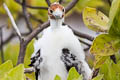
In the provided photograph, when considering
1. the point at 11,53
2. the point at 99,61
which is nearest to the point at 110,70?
the point at 99,61

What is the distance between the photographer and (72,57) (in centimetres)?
112

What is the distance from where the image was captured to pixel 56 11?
1074mm

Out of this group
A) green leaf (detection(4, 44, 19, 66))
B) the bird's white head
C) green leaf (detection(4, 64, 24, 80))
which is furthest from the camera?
green leaf (detection(4, 44, 19, 66))

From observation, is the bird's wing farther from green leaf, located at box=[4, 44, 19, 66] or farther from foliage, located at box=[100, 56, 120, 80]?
green leaf, located at box=[4, 44, 19, 66]

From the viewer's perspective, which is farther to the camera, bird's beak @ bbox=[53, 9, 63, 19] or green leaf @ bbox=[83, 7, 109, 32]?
bird's beak @ bbox=[53, 9, 63, 19]

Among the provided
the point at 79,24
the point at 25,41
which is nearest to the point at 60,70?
the point at 25,41

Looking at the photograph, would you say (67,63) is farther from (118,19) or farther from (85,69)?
(118,19)

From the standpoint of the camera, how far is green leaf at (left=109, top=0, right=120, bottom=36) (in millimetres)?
779

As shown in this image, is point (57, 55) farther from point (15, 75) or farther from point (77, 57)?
point (15, 75)

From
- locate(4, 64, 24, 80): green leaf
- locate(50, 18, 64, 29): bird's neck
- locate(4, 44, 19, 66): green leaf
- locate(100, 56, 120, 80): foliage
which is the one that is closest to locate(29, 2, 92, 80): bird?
locate(50, 18, 64, 29): bird's neck

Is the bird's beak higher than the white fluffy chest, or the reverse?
the bird's beak

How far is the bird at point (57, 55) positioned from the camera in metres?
1.11

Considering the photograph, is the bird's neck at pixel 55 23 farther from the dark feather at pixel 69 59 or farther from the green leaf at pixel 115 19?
the green leaf at pixel 115 19

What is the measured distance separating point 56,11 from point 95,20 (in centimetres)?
22
